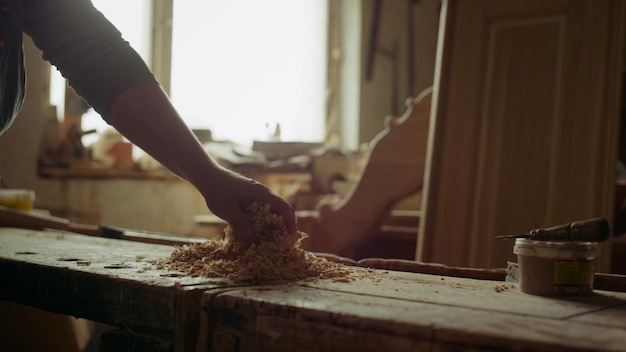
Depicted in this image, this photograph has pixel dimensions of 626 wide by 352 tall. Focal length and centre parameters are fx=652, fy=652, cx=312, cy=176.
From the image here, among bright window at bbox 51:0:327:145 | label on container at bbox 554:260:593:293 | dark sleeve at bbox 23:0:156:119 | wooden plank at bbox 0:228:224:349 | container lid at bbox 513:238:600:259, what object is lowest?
wooden plank at bbox 0:228:224:349

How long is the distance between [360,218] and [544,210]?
111cm

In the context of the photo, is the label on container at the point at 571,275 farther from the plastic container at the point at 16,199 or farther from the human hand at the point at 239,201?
the plastic container at the point at 16,199

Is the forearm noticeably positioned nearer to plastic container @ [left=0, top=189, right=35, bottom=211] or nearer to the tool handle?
the tool handle

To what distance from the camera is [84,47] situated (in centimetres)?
175

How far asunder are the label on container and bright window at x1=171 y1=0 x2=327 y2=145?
13.6ft

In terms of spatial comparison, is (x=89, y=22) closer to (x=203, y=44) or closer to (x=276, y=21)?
(x=203, y=44)

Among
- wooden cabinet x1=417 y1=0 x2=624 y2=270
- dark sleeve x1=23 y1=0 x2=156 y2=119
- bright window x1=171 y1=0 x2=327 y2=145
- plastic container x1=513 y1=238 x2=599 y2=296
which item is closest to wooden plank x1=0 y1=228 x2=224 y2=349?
dark sleeve x1=23 y1=0 x2=156 y2=119

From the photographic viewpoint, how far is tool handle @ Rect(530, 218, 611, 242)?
126 cm

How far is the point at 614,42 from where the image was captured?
8.20ft

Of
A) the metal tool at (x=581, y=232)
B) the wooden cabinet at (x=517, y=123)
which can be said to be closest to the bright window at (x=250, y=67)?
the wooden cabinet at (x=517, y=123)

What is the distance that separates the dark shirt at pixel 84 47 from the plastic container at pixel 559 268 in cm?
106

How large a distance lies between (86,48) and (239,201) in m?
0.63

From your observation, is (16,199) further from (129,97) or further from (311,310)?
(311,310)

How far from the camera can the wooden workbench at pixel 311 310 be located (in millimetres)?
885
